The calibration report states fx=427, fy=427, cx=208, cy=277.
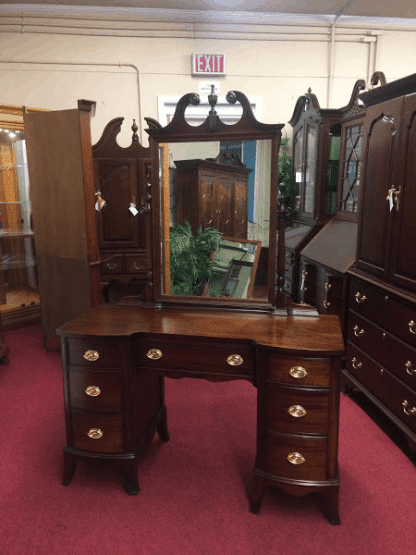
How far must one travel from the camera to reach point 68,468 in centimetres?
211

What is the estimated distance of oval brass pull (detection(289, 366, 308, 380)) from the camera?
175cm

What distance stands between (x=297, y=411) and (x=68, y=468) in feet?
3.86

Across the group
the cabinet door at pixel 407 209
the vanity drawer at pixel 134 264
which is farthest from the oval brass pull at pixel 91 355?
the vanity drawer at pixel 134 264

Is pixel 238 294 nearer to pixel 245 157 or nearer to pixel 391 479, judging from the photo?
pixel 245 157

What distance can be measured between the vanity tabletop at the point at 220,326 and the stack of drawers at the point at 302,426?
84 millimetres

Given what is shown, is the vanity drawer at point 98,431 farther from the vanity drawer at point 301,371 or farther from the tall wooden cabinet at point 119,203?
the tall wooden cabinet at point 119,203

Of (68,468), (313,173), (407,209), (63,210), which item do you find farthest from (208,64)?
(68,468)

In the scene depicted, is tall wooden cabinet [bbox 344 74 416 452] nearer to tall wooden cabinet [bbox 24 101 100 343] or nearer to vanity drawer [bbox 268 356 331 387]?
vanity drawer [bbox 268 356 331 387]

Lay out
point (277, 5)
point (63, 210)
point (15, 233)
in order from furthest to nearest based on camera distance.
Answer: point (277, 5) → point (15, 233) → point (63, 210)

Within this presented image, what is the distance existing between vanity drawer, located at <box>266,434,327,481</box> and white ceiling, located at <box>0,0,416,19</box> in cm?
444

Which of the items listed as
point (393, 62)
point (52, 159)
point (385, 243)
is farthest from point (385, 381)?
point (393, 62)

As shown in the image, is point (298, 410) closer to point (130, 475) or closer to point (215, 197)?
point (130, 475)

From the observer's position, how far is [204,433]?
255cm

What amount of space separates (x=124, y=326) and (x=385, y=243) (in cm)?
164
